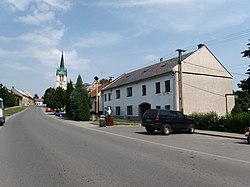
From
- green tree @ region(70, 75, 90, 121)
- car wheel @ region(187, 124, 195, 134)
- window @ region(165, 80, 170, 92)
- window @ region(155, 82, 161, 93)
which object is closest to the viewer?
car wheel @ region(187, 124, 195, 134)

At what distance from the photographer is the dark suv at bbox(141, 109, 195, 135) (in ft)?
68.9

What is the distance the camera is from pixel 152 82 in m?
39.6

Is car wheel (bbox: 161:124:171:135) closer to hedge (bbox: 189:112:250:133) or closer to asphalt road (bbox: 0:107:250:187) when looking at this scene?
hedge (bbox: 189:112:250:133)

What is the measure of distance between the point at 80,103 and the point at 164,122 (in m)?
24.1

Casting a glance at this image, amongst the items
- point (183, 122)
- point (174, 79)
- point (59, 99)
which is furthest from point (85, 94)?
point (59, 99)

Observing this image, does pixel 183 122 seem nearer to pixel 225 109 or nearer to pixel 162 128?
pixel 162 128

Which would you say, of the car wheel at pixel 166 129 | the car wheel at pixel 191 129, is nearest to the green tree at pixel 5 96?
the car wheel at pixel 191 129

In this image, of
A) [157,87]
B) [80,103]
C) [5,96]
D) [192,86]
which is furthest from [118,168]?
[5,96]

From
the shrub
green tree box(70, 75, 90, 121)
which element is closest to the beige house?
the shrub

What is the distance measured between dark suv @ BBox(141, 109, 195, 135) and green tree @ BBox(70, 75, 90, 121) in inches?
845

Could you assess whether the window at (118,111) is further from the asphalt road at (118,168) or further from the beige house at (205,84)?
the asphalt road at (118,168)

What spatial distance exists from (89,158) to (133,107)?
34.6 metres

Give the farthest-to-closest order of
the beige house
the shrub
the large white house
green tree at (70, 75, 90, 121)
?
green tree at (70, 75, 90, 121) < the beige house < the large white house < the shrub

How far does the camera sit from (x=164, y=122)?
21.1 m
